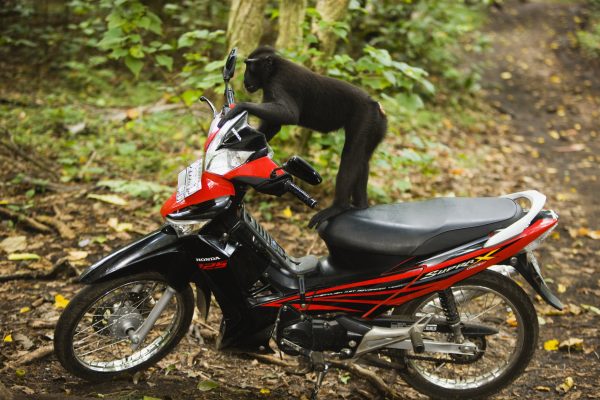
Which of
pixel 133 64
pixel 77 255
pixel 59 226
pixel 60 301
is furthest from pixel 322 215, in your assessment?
pixel 59 226

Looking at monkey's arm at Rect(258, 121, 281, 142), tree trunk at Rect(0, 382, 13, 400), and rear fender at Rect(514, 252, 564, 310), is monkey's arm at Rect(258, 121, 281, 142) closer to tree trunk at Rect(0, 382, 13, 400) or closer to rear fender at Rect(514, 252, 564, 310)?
rear fender at Rect(514, 252, 564, 310)

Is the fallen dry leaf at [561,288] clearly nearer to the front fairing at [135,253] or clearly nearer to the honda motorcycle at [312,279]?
the honda motorcycle at [312,279]

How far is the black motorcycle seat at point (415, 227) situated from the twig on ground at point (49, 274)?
2078mm

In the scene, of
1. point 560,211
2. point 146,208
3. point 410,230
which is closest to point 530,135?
point 560,211

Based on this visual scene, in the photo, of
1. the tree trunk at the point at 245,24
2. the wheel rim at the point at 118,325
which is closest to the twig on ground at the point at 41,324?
the wheel rim at the point at 118,325

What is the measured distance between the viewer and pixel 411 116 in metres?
8.15

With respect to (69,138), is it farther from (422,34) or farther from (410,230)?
(422,34)

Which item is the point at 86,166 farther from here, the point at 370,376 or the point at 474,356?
the point at 474,356

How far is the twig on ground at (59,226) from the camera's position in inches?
171

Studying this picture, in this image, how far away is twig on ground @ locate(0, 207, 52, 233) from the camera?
4394 mm

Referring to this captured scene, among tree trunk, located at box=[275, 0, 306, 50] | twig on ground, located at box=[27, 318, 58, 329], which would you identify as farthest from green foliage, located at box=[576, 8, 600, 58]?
twig on ground, located at box=[27, 318, 58, 329]

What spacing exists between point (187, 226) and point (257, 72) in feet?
3.74

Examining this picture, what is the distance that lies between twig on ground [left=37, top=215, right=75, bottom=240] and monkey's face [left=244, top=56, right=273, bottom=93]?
6.59ft

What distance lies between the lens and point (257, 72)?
3.32 metres
